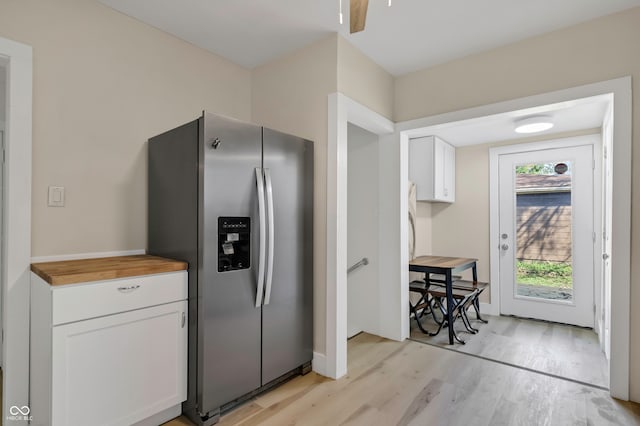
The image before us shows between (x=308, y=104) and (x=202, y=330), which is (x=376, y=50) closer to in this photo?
(x=308, y=104)

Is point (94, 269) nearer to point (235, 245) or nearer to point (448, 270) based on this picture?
point (235, 245)

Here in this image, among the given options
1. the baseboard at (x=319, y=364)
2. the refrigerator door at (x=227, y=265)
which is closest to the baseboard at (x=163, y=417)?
the refrigerator door at (x=227, y=265)

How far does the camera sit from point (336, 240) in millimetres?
2477

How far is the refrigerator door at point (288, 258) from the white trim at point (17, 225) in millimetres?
1323

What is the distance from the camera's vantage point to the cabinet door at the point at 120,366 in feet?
5.05

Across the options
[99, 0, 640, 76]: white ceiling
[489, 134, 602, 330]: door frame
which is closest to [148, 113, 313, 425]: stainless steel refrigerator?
[99, 0, 640, 76]: white ceiling

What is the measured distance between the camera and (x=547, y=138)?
402 cm

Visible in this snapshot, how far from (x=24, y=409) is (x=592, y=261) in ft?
16.7

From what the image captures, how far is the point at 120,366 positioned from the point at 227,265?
2.37 ft

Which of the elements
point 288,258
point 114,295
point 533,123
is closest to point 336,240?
point 288,258

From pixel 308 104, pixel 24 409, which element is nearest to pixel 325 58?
pixel 308 104

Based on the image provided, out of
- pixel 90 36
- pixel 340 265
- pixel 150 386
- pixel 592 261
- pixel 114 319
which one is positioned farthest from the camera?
pixel 592 261

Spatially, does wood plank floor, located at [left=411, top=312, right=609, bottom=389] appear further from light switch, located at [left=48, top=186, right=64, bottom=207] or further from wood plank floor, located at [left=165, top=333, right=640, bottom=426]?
light switch, located at [left=48, top=186, right=64, bottom=207]

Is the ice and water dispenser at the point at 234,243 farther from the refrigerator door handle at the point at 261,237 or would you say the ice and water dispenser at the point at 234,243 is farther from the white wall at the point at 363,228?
the white wall at the point at 363,228
